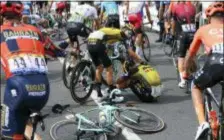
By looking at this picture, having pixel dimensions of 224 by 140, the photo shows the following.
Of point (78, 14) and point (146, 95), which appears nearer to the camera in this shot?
point (146, 95)

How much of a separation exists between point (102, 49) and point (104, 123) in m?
2.43

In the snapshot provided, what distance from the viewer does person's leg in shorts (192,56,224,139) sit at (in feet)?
16.2

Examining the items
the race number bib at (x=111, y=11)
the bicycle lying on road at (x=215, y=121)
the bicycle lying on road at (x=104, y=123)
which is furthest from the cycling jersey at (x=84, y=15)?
the bicycle lying on road at (x=215, y=121)

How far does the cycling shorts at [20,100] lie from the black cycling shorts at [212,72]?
67.0 inches

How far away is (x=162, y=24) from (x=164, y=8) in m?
0.78

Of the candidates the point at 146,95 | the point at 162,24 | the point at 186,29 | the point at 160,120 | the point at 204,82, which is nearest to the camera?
the point at 204,82

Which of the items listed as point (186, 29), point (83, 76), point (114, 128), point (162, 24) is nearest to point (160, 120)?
point (114, 128)

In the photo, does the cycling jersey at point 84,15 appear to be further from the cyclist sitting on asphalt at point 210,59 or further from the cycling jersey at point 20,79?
the cycling jersey at point 20,79

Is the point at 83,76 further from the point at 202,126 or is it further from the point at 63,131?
the point at 202,126

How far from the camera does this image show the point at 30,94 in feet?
16.0

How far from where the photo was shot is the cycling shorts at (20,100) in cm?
488

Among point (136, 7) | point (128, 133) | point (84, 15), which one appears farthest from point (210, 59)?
point (136, 7)

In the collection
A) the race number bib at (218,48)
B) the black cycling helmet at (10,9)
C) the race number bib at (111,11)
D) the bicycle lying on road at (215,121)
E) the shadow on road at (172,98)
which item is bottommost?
the shadow on road at (172,98)

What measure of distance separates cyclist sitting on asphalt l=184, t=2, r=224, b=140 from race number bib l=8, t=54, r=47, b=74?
1.75 meters
